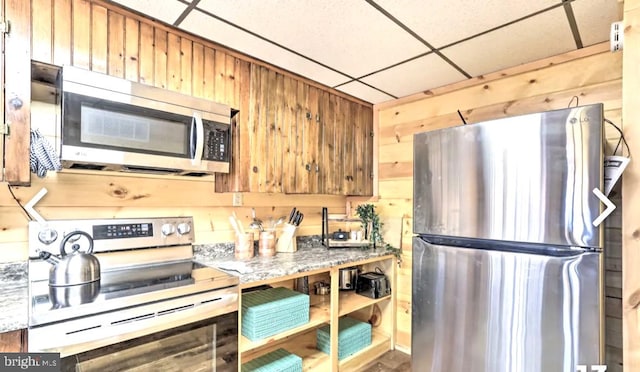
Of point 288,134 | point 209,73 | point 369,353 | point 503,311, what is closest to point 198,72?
point 209,73

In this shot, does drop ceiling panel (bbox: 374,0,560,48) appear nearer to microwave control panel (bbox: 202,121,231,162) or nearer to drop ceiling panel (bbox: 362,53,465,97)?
drop ceiling panel (bbox: 362,53,465,97)

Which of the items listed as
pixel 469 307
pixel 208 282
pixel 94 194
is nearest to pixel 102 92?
pixel 94 194

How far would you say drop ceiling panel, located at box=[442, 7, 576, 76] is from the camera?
60.4 inches

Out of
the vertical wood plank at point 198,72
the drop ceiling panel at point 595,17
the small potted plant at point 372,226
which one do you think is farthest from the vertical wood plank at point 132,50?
the drop ceiling panel at point 595,17

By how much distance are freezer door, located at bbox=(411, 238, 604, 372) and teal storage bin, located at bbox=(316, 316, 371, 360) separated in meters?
0.61

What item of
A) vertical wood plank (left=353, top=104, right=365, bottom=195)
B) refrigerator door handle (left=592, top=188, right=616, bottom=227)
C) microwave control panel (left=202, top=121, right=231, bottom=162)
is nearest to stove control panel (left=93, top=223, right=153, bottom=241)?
microwave control panel (left=202, top=121, right=231, bottom=162)

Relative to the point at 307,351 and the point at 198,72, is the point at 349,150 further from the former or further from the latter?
the point at 307,351

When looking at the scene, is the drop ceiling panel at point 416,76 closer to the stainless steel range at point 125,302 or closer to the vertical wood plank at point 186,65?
the vertical wood plank at point 186,65

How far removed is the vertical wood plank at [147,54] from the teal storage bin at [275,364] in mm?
1687

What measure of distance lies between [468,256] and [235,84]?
A: 5.28 feet

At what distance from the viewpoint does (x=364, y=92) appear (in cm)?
250

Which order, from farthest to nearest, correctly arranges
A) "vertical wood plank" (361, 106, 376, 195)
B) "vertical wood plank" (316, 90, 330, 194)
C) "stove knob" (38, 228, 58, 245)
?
"vertical wood plank" (361, 106, 376, 195)
"vertical wood plank" (316, 90, 330, 194)
"stove knob" (38, 228, 58, 245)

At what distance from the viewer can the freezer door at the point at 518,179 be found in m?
1.21

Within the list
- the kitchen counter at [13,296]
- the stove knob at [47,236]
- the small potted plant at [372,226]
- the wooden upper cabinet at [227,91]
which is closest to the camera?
the kitchen counter at [13,296]
